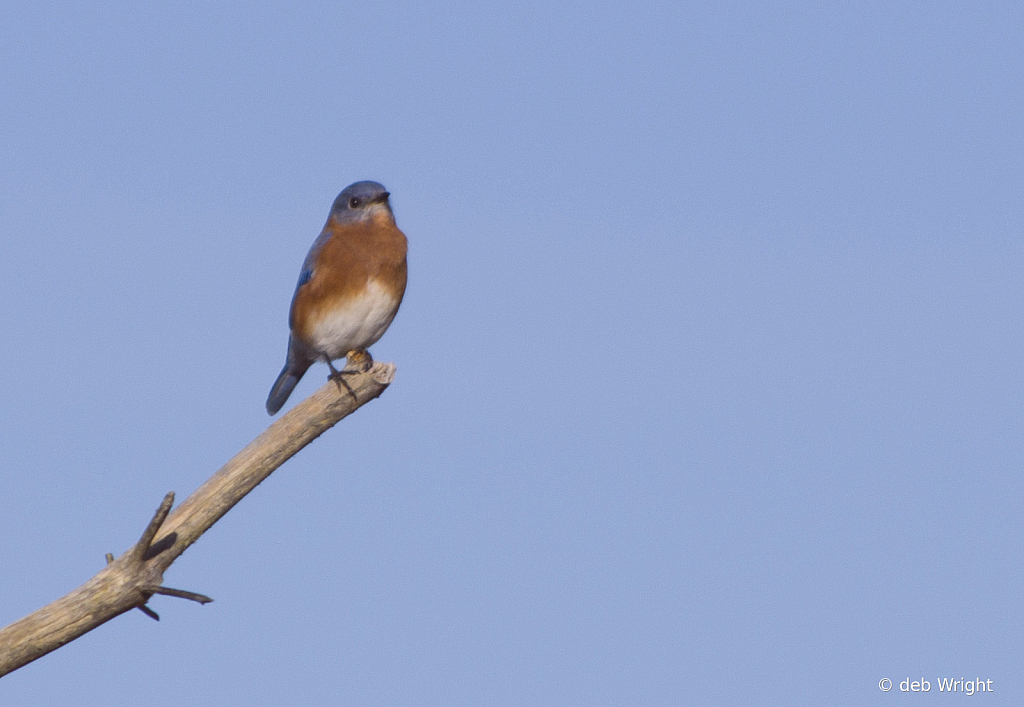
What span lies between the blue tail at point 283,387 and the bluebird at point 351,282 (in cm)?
29

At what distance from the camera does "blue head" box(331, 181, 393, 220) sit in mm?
11609

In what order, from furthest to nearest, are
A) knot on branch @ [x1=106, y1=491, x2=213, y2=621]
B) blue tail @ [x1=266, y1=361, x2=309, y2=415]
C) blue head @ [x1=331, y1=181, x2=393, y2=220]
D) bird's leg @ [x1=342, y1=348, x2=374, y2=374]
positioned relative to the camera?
blue tail @ [x1=266, y1=361, x2=309, y2=415] → blue head @ [x1=331, y1=181, x2=393, y2=220] → bird's leg @ [x1=342, y1=348, x2=374, y2=374] → knot on branch @ [x1=106, y1=491, x2=213, y2=621]

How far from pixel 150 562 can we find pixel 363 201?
442cm

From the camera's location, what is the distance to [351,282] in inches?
436

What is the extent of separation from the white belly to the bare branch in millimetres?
2000

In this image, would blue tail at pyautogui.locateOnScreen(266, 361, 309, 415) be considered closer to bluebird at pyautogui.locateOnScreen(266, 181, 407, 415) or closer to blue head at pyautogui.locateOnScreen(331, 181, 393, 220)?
bluebird at pyautogui.locateOnScreen(266, 181, 407, 415)

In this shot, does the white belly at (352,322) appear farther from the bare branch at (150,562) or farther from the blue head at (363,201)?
the bare branch at (150,562)

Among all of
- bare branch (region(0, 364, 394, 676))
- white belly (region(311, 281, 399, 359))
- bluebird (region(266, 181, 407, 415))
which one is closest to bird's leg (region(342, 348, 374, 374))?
bluebird (region(266, 181, 407, 415))

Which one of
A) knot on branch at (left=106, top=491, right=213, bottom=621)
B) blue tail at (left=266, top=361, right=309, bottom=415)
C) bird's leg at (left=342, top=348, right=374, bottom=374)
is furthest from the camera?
blue tail at (left=266, top=361, right=309, bottom=415)

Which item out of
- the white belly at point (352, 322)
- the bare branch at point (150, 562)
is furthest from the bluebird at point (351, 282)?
the bare branch at point (150, 562)

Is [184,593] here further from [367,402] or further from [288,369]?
[288,369]

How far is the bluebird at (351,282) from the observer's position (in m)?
11.1

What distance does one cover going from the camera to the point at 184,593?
814 centimetres

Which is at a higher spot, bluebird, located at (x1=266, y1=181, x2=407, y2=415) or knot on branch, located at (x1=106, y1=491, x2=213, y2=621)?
bluebird, located at (x1=266, y1=181, x2=407, y2=415)
